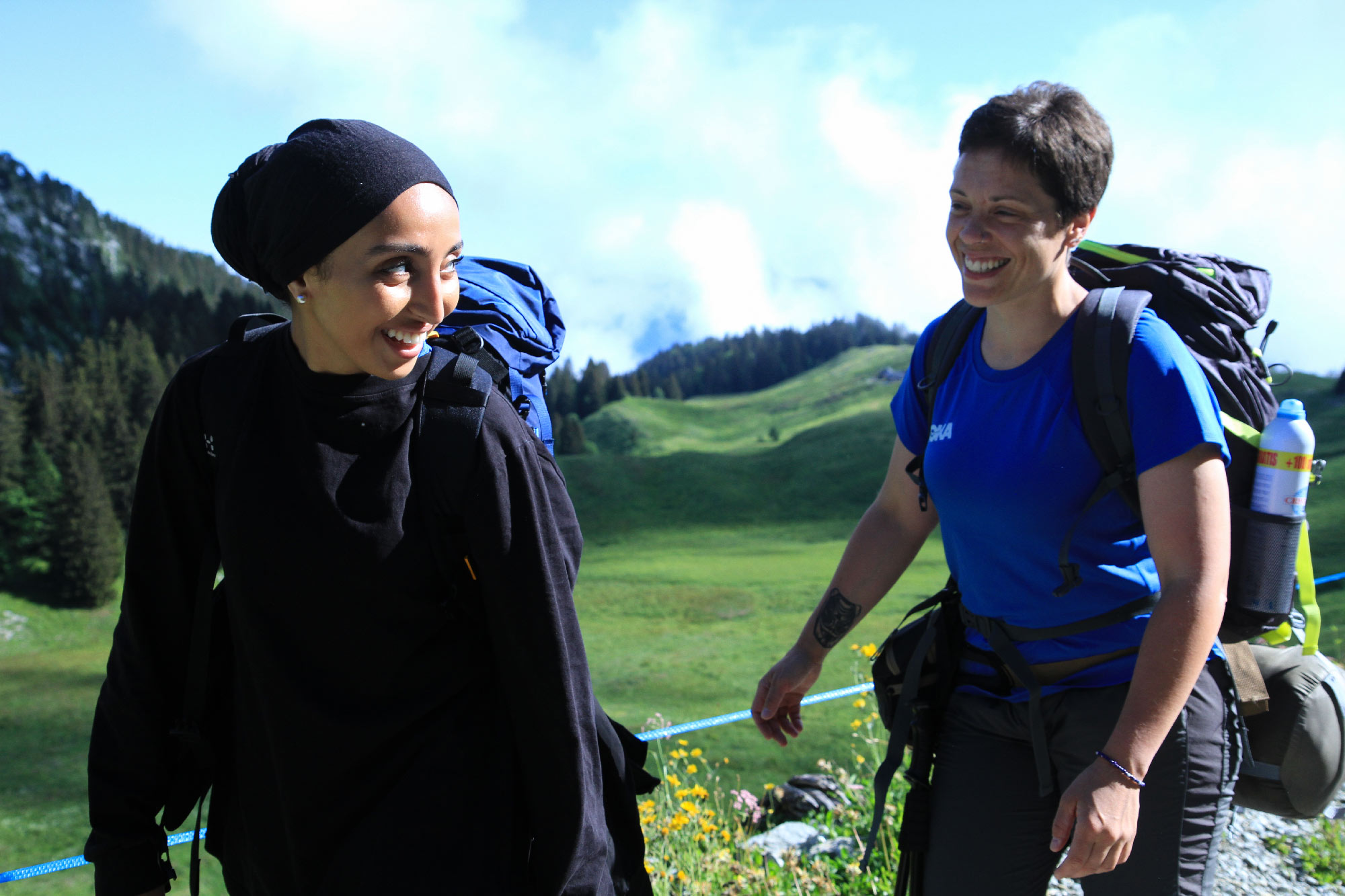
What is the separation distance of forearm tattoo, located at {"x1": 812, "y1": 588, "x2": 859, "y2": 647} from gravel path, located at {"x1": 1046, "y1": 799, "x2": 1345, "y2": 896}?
1923 mm

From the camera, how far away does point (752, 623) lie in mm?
25016

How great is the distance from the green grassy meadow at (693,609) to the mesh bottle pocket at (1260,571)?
2873 mm

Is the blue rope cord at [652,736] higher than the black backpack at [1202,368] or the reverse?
the reverse

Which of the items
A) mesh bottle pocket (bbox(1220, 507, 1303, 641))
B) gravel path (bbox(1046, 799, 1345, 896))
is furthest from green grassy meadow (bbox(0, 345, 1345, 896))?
mesh bottle pocket (bbox(1220, 507, 1303, 641))

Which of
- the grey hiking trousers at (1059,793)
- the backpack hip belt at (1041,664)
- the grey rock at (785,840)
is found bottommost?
the grey rock at (785,840)

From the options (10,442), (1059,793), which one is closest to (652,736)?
(1059,793)

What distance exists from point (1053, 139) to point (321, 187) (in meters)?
1.71

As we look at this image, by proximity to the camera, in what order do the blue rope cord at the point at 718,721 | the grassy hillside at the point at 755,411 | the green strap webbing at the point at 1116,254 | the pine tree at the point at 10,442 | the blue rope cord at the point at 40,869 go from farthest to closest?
the grassy hillside at the point at 755,411, the pine tree at the point at 10,442, the blue rope cord at the point at 718,721, the blue rope cord at the point at 40,869, the green strap webbing at the point at 1116,254

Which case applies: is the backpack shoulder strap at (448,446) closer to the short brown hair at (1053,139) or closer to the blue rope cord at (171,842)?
the blue rope cord at (171,842)

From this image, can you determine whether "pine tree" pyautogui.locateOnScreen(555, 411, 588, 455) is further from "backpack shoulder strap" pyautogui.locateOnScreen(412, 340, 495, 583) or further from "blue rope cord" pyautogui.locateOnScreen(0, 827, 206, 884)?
"backpack shoulder strap" pyautogui.locateOnScreen(412, 340, 495, 583)

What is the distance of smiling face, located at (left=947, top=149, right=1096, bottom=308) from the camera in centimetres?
234

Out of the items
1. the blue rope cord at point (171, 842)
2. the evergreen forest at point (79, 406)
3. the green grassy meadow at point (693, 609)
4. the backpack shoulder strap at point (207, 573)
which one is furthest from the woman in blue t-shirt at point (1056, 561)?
the evergreen forest at point (79, 406)

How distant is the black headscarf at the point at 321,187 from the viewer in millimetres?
1687

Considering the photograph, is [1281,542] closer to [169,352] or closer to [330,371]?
[330,371]
